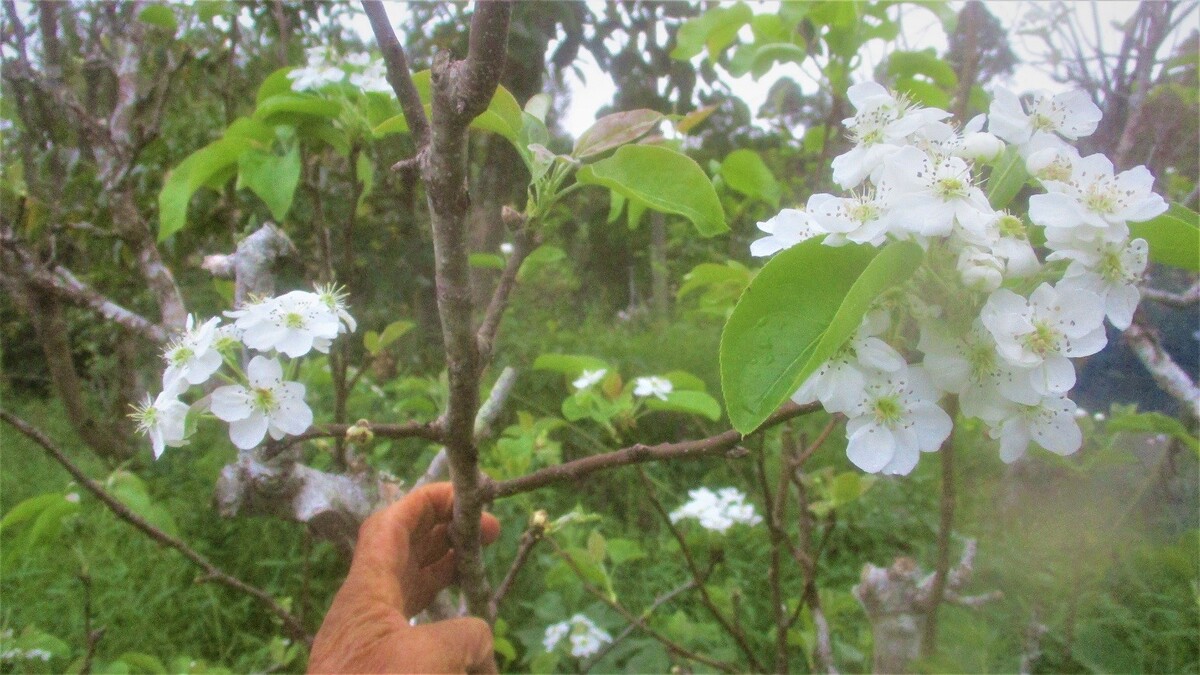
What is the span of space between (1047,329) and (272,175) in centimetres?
86

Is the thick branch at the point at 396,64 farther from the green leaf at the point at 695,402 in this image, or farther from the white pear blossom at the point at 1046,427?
the green leaf at the point at 695,402

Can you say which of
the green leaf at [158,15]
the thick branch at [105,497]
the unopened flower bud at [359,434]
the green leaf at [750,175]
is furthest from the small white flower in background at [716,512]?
the green leaf at [158,15]

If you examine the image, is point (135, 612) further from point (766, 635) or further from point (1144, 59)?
point (1144, 59)

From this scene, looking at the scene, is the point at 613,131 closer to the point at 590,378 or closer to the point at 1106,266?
the point at 1106,266

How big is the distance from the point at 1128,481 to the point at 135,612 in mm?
2685

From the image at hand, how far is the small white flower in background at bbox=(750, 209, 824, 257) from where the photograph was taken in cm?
47

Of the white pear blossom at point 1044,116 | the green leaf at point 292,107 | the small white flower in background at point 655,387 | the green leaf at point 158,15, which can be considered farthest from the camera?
the green leaf at point 158,15

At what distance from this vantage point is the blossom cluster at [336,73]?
917 millimetres

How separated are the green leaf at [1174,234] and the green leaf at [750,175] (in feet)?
2.14

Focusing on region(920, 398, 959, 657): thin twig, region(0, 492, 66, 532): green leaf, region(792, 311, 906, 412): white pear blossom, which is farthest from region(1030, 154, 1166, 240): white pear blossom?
region(0, 492, 66, 532): green leaf

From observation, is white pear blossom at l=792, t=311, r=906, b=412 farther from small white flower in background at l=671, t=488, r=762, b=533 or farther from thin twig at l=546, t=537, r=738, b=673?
small white flower in background at l=671, t=488, r=762, b=533

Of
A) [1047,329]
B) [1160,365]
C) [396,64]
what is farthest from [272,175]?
[1160,365]

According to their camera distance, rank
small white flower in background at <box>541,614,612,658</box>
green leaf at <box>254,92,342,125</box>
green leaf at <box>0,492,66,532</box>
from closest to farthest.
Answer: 1. green leaf at <box>254,92,342,125</box>
2. green leaf at <box>0,492,66,532</box>
3. small white flower in background at <box>541,614,612,658</box>

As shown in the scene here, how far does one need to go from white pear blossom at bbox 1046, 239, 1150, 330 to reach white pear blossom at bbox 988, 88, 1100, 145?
0.10 m
